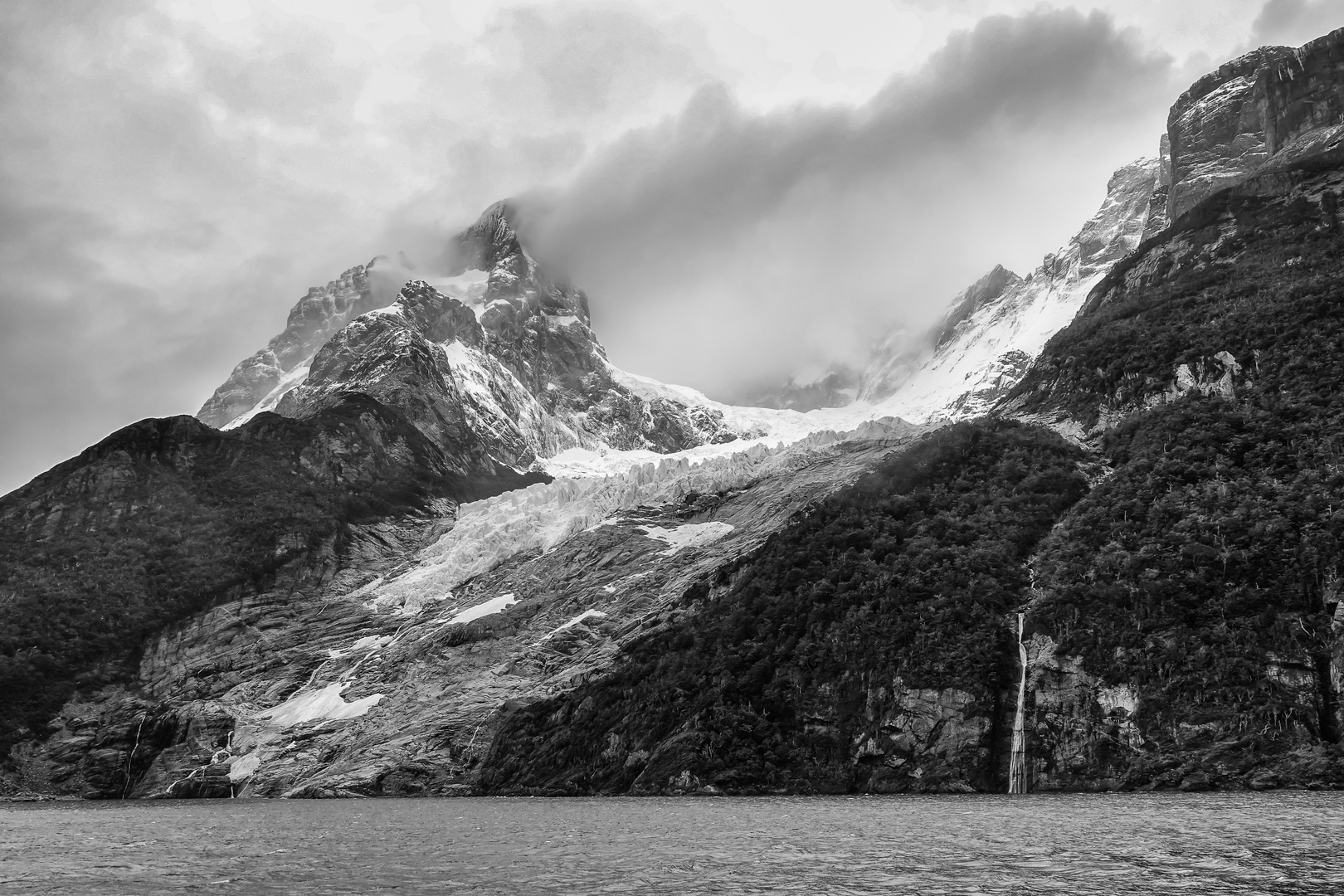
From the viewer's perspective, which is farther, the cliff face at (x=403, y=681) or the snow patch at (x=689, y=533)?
the snow patch at (x=689, y=533)

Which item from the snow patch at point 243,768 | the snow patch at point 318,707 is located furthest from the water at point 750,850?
the snow patch at point 318,707

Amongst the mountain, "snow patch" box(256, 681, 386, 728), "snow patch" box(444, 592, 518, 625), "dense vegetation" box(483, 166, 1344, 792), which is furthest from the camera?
"snow patch" box(444, 592, 518, 625)

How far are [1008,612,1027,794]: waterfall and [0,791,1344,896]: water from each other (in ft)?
27.7

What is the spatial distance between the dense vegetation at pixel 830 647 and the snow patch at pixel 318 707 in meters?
35.7

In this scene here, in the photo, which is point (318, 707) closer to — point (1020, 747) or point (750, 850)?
point (1020, 747)

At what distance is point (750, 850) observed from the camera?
51812 mm

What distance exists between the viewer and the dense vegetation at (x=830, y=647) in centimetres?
10500

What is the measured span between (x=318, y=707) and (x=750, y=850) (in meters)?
129

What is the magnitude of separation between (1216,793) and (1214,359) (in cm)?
7635

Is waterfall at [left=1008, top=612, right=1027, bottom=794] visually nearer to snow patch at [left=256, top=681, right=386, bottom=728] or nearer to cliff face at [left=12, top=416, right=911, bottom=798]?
cliff face at [left=12, top=416, right=911, bottom=798]

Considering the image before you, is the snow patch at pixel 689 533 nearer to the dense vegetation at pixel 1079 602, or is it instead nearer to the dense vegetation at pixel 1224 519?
the dense vegetation at pixel 1079 602

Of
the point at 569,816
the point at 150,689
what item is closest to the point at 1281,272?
the point at 569,816

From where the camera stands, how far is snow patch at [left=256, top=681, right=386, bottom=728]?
526ft

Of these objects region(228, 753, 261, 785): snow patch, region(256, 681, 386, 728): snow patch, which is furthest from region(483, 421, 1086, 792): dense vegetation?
region(228, 753, 261, 785): snow patch
